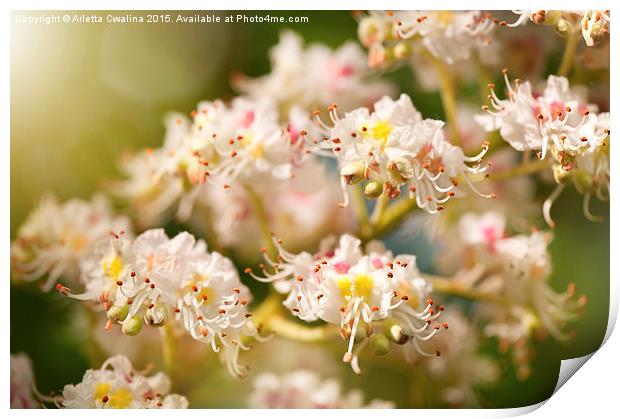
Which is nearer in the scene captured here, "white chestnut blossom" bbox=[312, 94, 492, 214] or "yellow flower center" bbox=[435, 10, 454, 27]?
"white chestnut blossom" bbox=[312, 94, 492, 214]

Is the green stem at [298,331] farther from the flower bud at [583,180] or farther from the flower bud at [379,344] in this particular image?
the flower bud at [583,180]

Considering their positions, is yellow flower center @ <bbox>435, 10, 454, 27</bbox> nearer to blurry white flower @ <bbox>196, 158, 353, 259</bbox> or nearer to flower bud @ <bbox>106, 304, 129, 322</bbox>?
blurry white flower @ <bbox>196, 158, 353, 259</bbox>

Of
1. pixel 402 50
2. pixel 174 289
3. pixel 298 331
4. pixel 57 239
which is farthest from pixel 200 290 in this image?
pixel 402 50

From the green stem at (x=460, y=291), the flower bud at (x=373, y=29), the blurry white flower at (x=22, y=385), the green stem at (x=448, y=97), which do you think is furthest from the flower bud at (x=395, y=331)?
the blurry white flower at (x=22, y=385)

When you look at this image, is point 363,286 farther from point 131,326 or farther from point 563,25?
point 563,25

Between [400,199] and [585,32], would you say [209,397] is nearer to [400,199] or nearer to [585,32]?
[400,199]

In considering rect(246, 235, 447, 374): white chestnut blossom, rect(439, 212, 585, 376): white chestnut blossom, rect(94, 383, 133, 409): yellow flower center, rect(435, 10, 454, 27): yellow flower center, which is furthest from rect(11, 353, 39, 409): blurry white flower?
rect(435, 10, 454, 27): yellow flower center
